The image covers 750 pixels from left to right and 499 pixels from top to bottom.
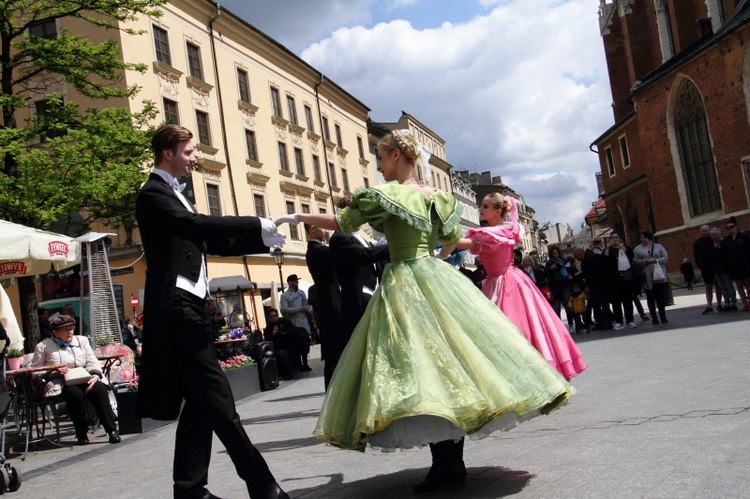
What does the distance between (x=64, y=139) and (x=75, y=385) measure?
1064cm

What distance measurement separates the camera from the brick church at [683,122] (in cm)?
3431

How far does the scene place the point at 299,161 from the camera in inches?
1610

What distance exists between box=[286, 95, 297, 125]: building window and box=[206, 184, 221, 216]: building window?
9.50m

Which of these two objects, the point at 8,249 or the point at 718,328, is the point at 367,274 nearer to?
the point at 8,249

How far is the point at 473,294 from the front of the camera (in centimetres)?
434

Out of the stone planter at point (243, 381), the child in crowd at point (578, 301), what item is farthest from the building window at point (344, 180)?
the stone planter at point (243, 381)

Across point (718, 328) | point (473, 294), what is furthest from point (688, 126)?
point (473, 294)

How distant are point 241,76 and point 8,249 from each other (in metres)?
26.8

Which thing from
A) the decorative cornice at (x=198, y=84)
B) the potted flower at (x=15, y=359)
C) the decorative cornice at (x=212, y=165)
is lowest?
the potted flower at (x=15, y=359)

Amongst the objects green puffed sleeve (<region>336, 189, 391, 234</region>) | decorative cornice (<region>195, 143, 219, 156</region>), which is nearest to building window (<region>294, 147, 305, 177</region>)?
decorative cornice (<region>195, 143, 219, 156</region>)

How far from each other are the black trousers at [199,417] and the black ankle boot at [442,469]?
836 millimetres

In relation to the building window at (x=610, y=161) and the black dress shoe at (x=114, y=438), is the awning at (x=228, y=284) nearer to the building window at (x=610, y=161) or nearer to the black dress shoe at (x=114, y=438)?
the black dress shoe at (x=114, y=438)

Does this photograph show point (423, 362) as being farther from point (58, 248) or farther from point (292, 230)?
point (292, 230)

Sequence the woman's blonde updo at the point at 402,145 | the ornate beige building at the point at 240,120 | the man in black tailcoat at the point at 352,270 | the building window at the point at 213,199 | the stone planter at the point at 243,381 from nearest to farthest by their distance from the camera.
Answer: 1. the woman's blonde updo at the point at 402,145
2. the man in black tailcoat at the point at 352,270
3. the stone planter at the point at 243,381
4. the ornate beige building at the point at 240,120
5. the building window at the point at 213,199
